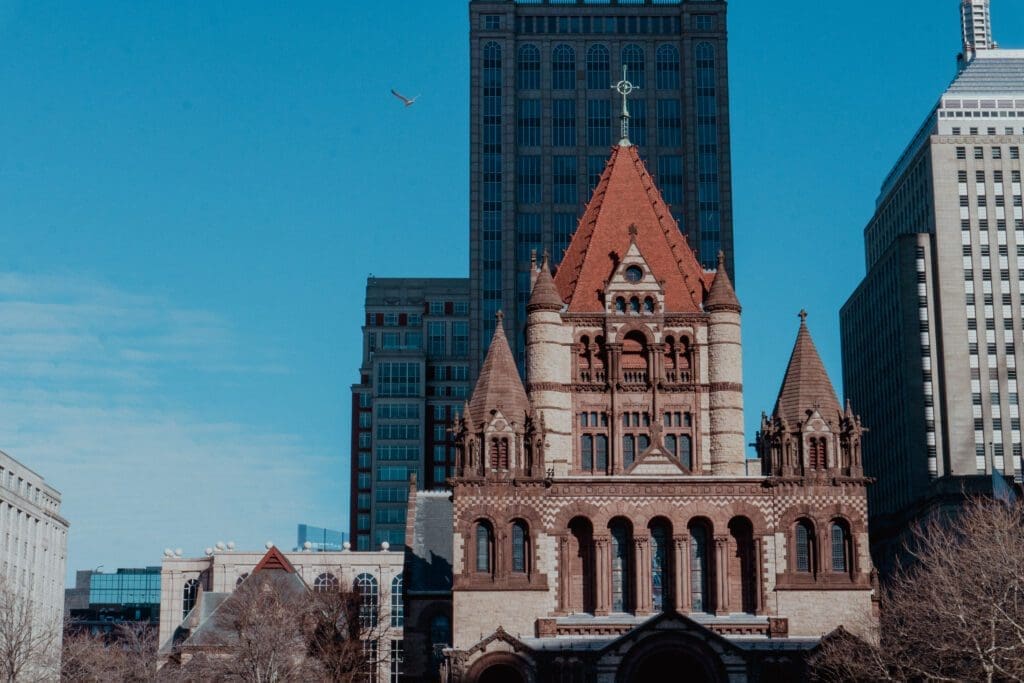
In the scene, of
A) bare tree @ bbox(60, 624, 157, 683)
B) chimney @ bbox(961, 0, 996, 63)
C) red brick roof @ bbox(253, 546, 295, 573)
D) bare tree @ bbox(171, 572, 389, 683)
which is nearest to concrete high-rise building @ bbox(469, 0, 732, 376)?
chimney @ bbox(961, 0, 996, 63)

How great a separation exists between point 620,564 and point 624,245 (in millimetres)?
24685

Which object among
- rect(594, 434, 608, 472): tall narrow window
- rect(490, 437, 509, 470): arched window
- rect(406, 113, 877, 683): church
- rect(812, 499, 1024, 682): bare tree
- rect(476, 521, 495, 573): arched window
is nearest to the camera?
rect(812, 499, 1024, 682): bare tree

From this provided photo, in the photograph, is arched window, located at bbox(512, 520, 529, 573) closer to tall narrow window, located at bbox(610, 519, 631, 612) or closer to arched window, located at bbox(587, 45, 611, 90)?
tall narrow window, located at bbox(610, 519, 631, 612)

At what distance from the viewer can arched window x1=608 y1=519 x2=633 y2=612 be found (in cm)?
7888

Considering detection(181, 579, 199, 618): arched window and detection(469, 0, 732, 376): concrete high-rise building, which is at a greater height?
detection(469, 0, 732, 376): concrete high-rise building

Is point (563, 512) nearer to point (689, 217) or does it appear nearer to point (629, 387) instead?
point (629, 387)

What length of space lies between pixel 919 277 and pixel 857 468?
9526 cm

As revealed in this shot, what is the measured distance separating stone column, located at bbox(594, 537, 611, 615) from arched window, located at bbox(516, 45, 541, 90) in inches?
4022

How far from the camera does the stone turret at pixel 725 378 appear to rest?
9294 centimetres

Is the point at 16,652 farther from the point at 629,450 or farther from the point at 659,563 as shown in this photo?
the point at 629,450

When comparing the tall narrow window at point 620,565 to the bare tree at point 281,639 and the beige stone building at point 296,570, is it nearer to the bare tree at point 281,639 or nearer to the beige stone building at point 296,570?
the bare tree at point 281,639

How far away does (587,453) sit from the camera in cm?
9356

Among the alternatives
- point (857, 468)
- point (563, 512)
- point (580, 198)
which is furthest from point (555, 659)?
point (580, 198)

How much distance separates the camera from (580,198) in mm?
170500
